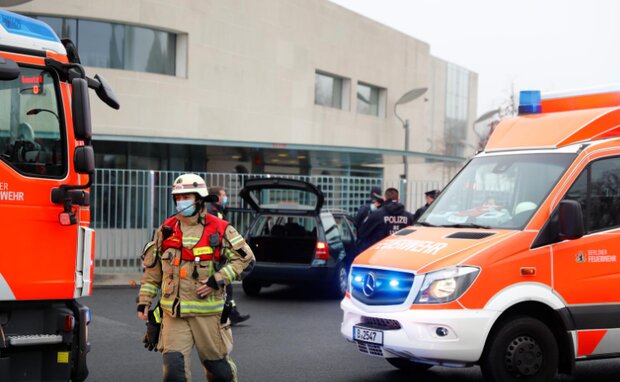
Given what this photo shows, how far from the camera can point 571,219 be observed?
6.91m

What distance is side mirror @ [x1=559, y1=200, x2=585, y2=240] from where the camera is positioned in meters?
6.89

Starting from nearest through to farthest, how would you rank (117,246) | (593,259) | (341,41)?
1. (593,259)
2. (117,246)
3. (341,41)

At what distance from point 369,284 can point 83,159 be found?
283 cm

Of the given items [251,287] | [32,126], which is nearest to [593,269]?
[32,126]

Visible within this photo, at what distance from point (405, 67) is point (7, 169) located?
2748cm

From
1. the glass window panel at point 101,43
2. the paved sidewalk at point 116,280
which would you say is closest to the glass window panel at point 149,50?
the glass window panel at point 101,43

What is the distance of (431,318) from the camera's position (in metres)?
6.70

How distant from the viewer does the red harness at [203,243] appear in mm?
6184

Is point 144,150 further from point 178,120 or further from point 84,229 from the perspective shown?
point 84,229

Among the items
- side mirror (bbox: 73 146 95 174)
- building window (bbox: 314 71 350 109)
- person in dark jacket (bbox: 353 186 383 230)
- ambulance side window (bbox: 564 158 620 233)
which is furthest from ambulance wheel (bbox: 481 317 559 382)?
building window (bbox: 314 71 350 109)

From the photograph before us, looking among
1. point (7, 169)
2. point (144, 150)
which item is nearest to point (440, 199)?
point (7, 169)

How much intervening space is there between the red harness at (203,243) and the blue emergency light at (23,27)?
6.02 feet

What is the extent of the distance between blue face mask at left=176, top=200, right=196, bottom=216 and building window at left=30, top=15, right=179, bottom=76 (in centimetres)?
1496

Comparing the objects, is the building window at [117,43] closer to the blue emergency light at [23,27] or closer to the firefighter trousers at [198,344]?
the blue emergency light at [23,27]
